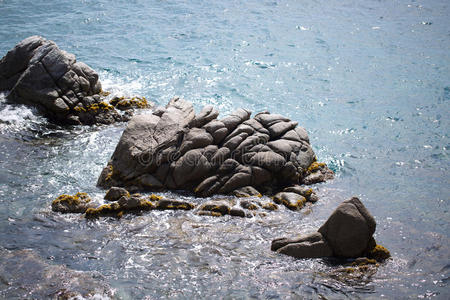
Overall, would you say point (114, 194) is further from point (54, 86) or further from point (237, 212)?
point (54, 86)

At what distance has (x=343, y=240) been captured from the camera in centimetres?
931

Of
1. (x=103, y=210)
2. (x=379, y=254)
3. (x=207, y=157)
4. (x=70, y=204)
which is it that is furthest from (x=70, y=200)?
(x=379, y=254)

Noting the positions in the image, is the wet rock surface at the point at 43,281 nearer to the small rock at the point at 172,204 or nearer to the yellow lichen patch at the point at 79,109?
the small rock at the point at 172,204

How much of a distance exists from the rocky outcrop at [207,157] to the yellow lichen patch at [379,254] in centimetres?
373

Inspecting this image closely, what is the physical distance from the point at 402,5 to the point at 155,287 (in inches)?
1165

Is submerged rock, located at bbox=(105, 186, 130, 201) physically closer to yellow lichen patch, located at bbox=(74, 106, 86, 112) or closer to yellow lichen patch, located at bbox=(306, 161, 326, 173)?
yellow lichen patch, located at bbox=(74, 106, 86, 112)

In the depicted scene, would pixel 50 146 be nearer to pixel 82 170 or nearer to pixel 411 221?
pixel 82 170

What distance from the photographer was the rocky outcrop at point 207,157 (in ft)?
40.2

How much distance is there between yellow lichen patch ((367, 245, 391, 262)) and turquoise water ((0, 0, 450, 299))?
24cm

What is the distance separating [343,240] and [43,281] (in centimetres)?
627

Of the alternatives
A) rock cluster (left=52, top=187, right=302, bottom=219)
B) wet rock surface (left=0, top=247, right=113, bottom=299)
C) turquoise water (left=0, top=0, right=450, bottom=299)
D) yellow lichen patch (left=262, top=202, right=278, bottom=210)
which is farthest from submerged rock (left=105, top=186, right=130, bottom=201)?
yellow lichen patch (left=262, top=202, right=278, bottom=210)

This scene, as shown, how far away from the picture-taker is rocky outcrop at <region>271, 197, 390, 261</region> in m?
9.32

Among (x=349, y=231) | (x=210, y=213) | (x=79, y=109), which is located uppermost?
(x=79, y=109)

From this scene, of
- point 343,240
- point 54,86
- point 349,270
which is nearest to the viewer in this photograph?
point 349,270
